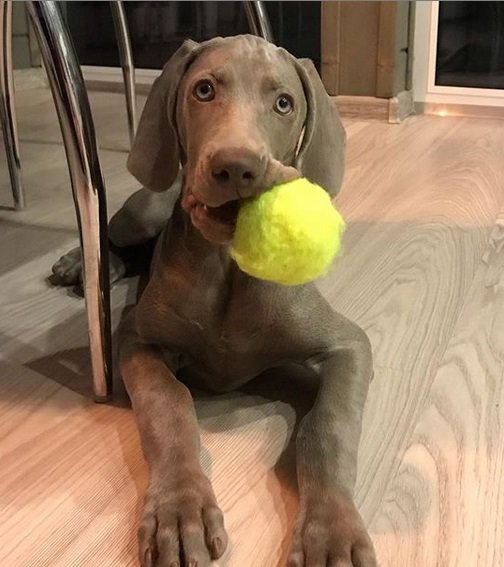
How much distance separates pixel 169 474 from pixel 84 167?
0.45 metres

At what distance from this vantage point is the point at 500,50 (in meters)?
3.22

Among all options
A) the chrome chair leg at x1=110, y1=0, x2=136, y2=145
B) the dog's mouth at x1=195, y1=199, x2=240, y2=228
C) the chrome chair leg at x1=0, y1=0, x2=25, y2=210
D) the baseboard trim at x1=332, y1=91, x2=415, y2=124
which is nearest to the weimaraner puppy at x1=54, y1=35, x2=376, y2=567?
the dog's mouth at x1=195, y1=199, x2=240, y2=228

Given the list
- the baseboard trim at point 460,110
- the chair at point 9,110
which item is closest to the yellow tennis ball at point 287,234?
the chair at point 9,110

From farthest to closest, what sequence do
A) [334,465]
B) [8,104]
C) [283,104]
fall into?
1. [8,104]
2. [283,104]
3. [334,465]

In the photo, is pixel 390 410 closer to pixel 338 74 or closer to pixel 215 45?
pixel 215 45

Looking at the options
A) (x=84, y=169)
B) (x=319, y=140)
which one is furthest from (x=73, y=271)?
(x=319, y=140)

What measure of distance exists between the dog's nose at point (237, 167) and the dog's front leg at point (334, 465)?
33 cm

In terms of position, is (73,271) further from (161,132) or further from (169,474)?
(169,474)

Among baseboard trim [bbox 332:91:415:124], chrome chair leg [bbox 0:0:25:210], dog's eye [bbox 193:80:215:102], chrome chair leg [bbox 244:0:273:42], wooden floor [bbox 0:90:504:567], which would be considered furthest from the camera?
baseboard trim [bbox 332:91:415:124]

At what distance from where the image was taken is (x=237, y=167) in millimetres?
1006

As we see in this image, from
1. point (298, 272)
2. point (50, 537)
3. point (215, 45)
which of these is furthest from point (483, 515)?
Result: point (215, 45)

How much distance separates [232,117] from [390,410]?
48 cm

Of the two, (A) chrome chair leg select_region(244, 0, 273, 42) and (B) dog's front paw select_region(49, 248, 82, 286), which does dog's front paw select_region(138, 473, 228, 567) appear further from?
(A) chrome chair leg select_region(244, 0, 273, 42)

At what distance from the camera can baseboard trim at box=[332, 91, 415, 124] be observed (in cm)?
310
